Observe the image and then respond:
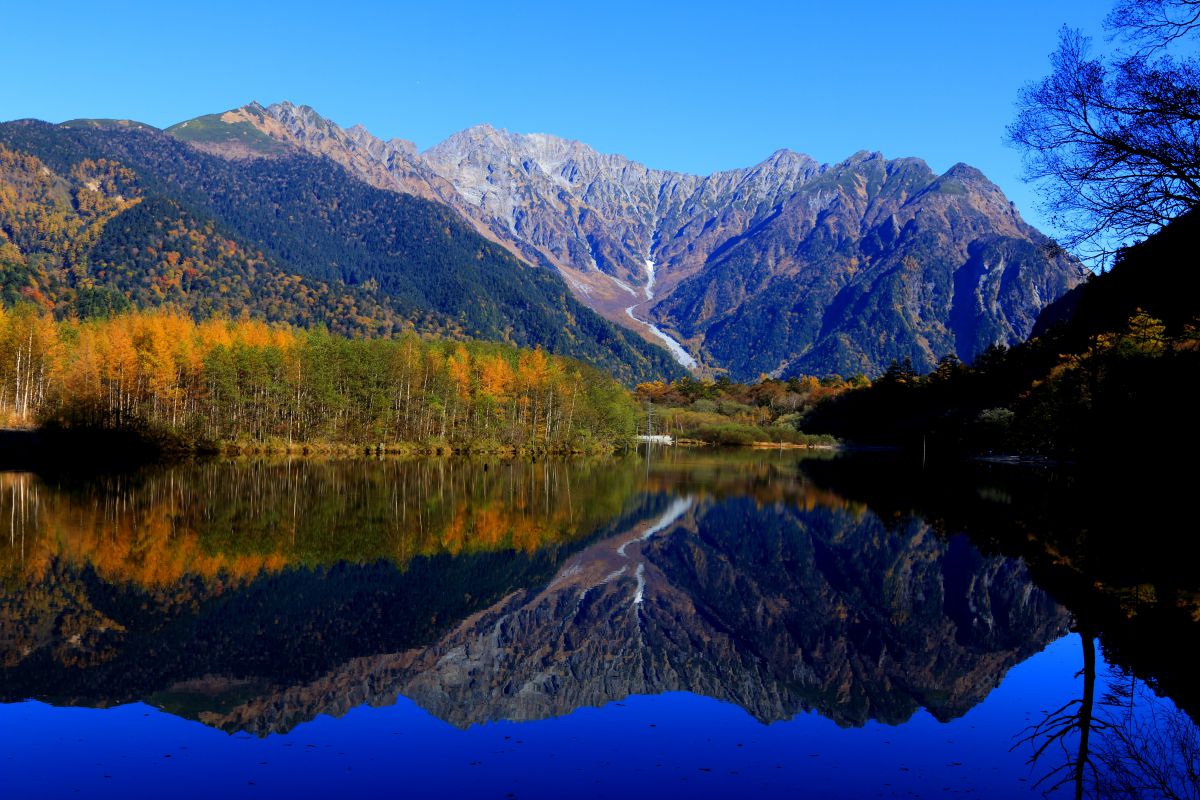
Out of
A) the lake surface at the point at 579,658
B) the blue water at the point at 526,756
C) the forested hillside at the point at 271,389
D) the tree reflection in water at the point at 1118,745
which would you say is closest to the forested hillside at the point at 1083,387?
the tree reflection in water at the point at 1118,745

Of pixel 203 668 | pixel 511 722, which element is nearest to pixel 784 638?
pixel 511 722

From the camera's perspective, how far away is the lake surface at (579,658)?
11.2 metres

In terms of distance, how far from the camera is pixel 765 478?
228 feet

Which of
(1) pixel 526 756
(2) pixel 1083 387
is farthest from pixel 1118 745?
(2) pixel 1083 387

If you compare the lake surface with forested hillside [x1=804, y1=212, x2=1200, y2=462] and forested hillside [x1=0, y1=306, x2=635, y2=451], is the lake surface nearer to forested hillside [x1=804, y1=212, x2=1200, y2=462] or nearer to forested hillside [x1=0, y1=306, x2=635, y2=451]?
forested hillside [x1=804, y1=212, x2=1200, y2=462]

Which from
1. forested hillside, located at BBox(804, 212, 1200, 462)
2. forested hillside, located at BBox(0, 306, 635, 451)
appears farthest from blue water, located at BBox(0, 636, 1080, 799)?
forested hillside, located at BBox(0, 306, 635, 451)

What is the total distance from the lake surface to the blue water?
5 cm

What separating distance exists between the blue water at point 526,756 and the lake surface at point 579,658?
5 centimetres

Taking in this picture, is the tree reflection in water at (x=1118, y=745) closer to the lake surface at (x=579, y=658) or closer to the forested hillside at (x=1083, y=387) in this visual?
the lake surface at (x=579, y=658)

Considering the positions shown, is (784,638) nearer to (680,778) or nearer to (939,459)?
(680,778)

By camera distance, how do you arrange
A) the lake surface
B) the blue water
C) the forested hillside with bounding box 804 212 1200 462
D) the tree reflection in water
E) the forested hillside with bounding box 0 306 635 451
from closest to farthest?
the tree reflection in water, the blue water, the lake surface, the forested hillside with bounding box 804 212 1200 462, the forested hillside with bounding box 0 306 635 451

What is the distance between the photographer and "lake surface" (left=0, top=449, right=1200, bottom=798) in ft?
36.8

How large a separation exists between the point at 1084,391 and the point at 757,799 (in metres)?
65.1

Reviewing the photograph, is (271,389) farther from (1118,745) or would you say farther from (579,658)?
(1118,745)
